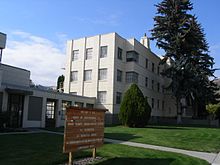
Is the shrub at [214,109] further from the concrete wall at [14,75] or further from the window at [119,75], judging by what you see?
the concrete wall at [14,75]

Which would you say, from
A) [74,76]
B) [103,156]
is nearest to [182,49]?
[74,76]

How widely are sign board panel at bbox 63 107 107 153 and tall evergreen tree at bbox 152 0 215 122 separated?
32750mm

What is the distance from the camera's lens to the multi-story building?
3700cm

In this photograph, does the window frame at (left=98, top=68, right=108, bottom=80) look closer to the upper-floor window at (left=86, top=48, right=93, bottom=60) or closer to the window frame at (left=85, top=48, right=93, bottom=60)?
the window frame at (left=85, top=48, right=93, bottom=60)

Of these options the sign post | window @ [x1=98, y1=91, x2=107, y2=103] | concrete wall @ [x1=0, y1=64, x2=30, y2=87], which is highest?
Answer: concrete wall @ [x1=0, y1=64, x2=30, y2=87]

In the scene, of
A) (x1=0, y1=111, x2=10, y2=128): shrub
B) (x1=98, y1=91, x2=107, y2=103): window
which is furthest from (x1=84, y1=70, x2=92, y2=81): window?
(x1=0, y1=111, x2=10, y2=128): shrub

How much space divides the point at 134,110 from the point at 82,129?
18589mm

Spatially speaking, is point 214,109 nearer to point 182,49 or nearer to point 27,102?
point 182,49

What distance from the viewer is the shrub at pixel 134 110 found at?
91.7ft

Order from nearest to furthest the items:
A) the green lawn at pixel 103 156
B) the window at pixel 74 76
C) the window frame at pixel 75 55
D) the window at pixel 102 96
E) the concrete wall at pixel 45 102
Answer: the green lawn at pixel 103 156, the concrete wall at pixel 45 102, the window at pixel 102 96, the window at pixel 74 76, the window frame at pixel 75 55

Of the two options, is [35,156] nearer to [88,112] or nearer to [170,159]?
[88,112]

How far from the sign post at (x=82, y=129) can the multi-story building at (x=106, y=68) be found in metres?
25.0

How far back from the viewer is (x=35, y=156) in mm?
10422

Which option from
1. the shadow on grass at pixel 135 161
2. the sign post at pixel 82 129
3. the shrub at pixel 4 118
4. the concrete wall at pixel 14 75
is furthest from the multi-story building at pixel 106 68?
the sign post at pixel 82 129
